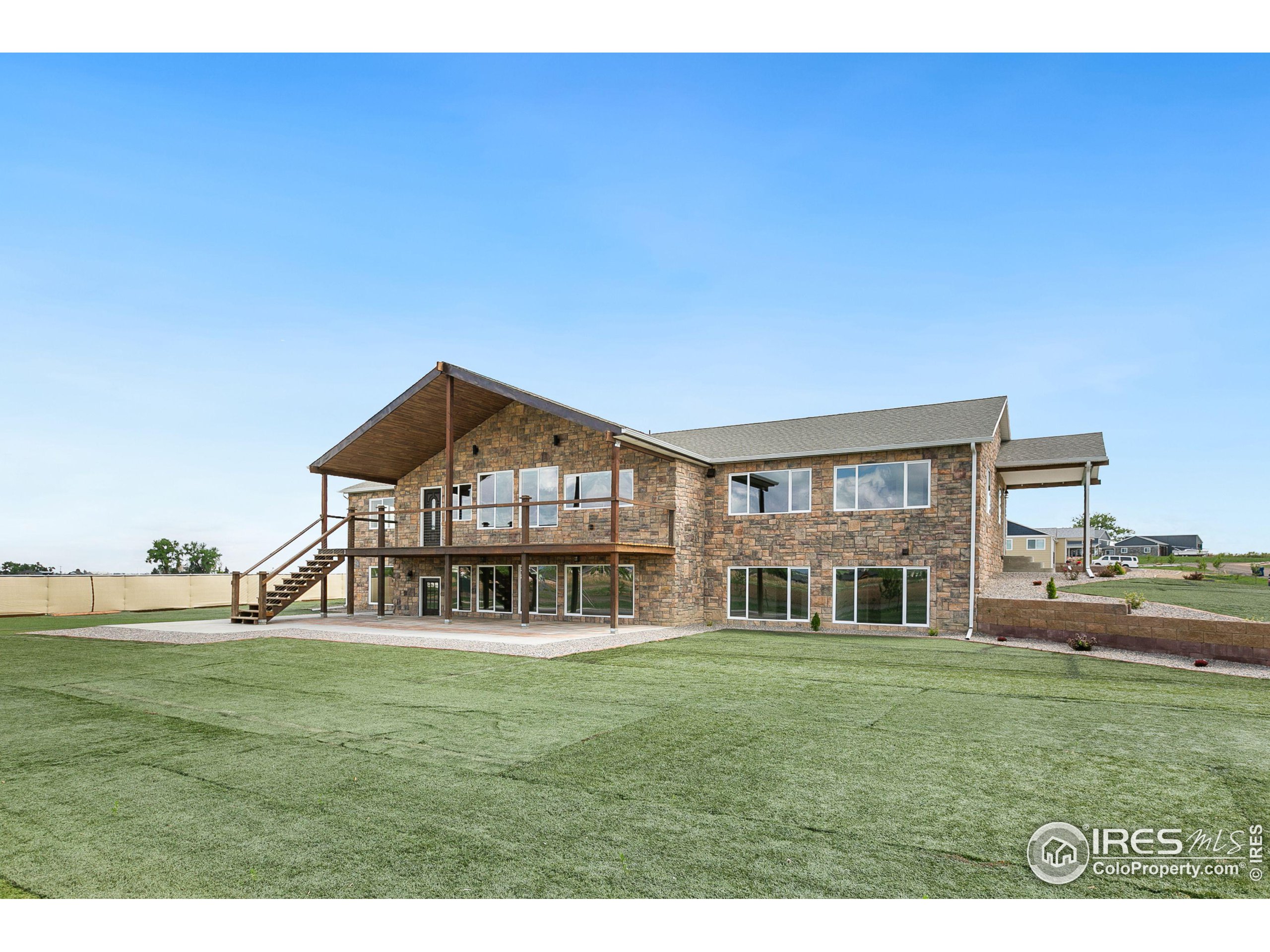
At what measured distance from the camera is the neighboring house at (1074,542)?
1161 inches

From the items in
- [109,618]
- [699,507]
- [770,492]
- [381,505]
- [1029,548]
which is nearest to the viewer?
[770,492]

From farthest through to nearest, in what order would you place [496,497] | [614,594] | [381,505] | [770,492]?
[381,505] → [496,497] → [770,492] → [614,594]

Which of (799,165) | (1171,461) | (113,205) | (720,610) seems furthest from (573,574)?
(1171,461)

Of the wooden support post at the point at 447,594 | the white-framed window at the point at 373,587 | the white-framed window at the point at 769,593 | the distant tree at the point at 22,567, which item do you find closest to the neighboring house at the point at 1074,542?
the white-framed window at the point at 769,593

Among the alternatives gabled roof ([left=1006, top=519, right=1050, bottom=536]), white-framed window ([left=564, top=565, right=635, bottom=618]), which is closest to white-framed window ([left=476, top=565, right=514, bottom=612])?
white-framed window ([left=564, top=565, right=635, bottom=618])

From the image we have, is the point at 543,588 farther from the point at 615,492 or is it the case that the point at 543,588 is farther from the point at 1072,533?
the point at 1072,533

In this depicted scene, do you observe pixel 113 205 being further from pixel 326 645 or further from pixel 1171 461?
pixel 1171 461

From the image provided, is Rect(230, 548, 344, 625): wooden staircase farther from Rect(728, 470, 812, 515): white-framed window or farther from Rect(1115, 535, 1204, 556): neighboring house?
Rect(1115, 535, 1204, 556): neighboring house

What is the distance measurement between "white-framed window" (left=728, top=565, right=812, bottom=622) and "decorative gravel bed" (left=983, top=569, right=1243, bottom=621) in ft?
14.3

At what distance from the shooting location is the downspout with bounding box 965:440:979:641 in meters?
15.7

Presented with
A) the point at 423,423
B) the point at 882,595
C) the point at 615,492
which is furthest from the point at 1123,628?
the point at 423,423

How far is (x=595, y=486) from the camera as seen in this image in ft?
65.0

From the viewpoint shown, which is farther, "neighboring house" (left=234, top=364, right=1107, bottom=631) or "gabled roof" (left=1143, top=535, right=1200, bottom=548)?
"gabled roof" (left=1143, top=535, right=1200, bottom=548)

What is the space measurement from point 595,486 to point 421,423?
Answer: 5795 mm
